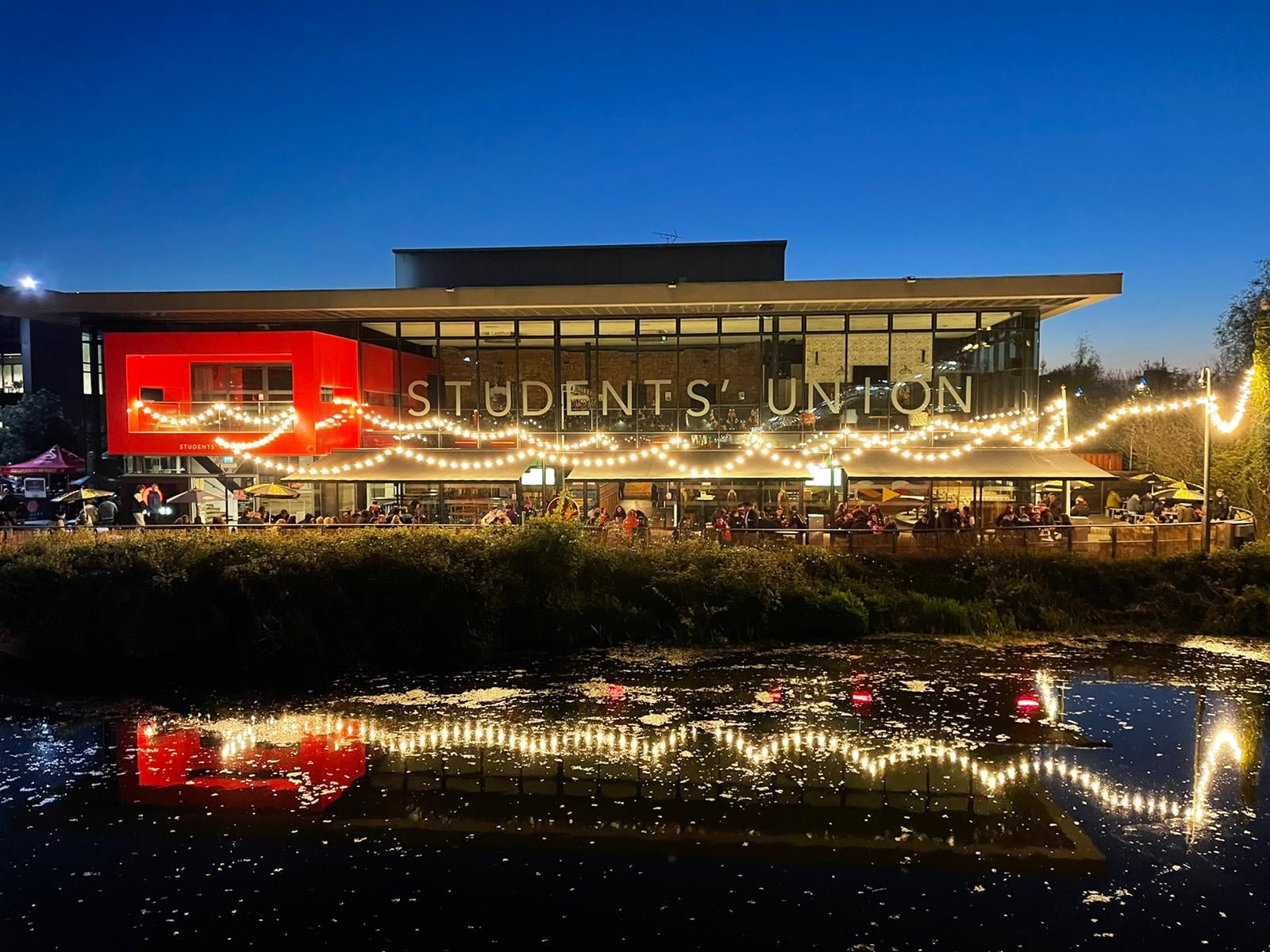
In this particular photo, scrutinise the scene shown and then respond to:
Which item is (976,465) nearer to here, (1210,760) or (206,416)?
(1210,760)

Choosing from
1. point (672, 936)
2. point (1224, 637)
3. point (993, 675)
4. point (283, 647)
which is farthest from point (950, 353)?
point (672, 936)

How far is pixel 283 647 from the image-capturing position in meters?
13.0

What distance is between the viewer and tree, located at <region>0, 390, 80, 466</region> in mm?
32406

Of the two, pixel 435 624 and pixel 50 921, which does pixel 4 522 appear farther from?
pixel 50 921

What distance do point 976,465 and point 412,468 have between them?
1323cm

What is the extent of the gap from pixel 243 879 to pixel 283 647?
6925 millimetres

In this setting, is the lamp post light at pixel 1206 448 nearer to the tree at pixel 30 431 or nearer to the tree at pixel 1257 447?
the tree at pixel 1257 447

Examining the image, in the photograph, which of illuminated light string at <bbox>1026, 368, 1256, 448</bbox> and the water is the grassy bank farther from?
illuminated light string at <bbox>1026, 368, 1256, 448</bbox>

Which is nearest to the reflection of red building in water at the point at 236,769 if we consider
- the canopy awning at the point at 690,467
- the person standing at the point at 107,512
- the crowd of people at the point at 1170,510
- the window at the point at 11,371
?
the person standing at the point at 107,512

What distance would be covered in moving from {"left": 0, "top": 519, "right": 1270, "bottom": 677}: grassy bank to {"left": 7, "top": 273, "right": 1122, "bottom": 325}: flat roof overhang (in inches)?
332

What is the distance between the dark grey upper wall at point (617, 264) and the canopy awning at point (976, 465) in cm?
752

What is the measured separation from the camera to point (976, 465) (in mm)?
20172

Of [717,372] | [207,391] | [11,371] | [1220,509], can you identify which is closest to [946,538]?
[1220,509]

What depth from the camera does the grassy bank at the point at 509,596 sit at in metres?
13.3
